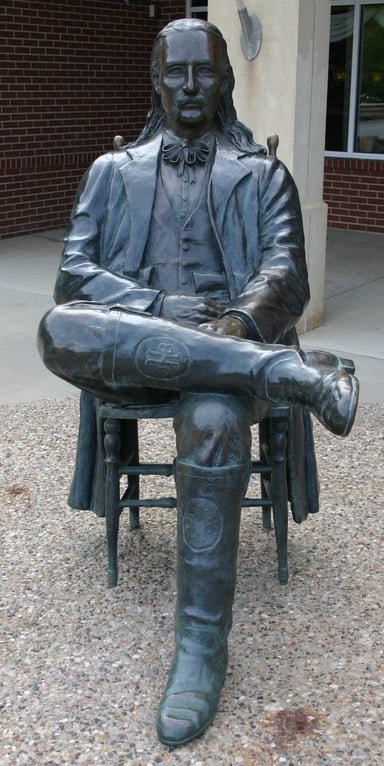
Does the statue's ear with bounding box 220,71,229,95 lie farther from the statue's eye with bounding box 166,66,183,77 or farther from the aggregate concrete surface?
the aggregate concrete surface

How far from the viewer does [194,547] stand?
2529mm

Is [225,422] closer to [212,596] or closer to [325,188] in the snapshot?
[212,596]

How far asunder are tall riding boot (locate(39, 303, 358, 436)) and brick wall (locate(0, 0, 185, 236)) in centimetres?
759

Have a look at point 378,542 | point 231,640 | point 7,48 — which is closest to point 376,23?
point 7,48

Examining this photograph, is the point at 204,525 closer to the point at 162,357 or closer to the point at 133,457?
the point at 162,357

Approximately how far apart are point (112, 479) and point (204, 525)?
0.62 meters

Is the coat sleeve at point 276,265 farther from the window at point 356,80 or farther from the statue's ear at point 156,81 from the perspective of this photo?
the window at point 356,80

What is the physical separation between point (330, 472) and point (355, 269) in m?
4.47

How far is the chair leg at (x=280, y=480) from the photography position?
306 cm

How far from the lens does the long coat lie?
300cm

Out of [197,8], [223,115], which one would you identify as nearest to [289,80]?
[223,115]

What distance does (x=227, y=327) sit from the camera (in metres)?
2.67

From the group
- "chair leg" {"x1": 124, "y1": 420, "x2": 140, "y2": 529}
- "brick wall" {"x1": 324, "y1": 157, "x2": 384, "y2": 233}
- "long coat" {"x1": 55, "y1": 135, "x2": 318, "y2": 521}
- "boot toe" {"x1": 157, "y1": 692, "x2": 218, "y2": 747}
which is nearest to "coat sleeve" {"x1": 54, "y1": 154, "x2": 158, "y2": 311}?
"long coat" {"x1": 55, "y1": 135, "x2": 318, "y2": 521}

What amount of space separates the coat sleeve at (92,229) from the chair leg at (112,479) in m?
0.42
